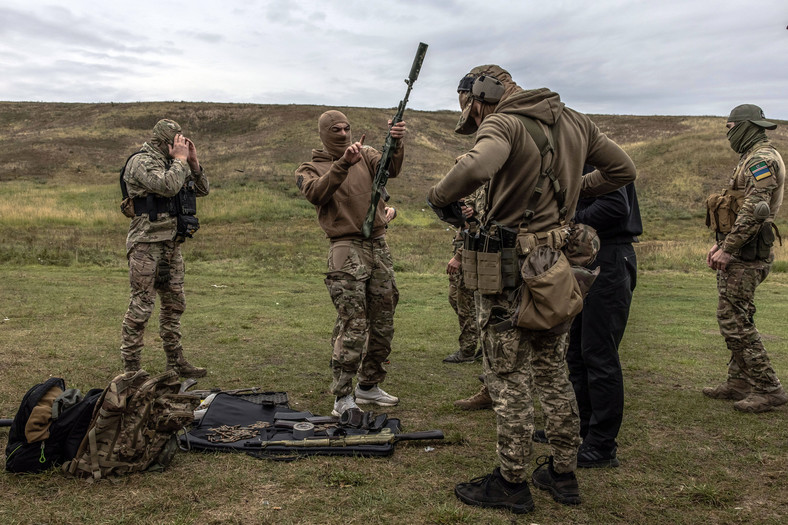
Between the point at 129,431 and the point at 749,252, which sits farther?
the point at 749,252

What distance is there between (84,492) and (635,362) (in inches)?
258

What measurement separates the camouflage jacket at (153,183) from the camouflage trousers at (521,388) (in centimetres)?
392

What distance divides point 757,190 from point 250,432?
5078mm

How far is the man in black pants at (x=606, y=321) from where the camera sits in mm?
Result: 4406

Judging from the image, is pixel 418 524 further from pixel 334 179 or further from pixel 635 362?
pixel 635 362

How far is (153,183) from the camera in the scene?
19.7 feet

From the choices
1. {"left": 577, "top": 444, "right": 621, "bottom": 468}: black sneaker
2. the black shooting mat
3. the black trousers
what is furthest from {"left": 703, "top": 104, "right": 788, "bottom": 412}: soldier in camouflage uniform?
the black shooting mat

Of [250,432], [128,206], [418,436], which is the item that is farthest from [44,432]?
[128,206]

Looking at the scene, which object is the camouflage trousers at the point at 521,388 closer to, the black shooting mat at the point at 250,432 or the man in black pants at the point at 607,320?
the man in black pants at the point at 607,320

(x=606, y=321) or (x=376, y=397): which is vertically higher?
(x=606, y=321)

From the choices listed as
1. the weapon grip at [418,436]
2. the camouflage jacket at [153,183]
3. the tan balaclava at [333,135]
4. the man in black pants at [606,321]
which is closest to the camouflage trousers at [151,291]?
the camouflage jacket at [153,183]

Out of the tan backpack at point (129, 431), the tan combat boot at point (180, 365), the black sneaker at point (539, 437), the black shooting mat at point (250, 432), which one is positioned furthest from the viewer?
the tan combat boot at point (180, 365)

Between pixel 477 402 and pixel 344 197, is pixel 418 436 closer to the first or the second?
pixel 477 402

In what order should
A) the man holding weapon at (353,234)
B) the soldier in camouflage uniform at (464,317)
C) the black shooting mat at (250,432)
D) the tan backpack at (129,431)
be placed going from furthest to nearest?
the soldier in camouflage uniform at (464,317), the man holding weapon at (353,234), the black shooting mat at (250,432), the tan backpack at (129,431)
